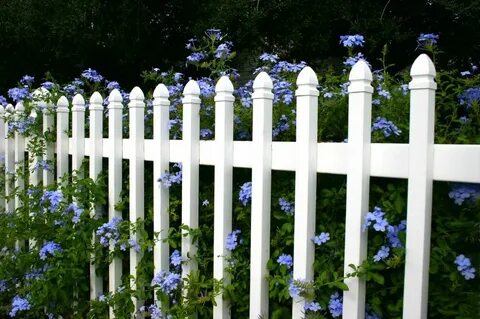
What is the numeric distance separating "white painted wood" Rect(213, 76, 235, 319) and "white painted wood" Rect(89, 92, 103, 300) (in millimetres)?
1015

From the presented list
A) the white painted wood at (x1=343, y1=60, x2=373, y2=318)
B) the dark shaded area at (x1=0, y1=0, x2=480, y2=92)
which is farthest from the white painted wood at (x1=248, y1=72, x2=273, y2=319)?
the dark shaded area at (x1=0, y1=0, x2=480, y2=92)

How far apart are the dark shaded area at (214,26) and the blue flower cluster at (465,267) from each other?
399 centimetres

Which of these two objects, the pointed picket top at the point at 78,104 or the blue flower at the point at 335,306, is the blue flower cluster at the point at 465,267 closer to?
the blue flower at the point at 335,306

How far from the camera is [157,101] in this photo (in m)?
2.37

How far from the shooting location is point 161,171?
2.37m

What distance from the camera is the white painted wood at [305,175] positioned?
1.75m

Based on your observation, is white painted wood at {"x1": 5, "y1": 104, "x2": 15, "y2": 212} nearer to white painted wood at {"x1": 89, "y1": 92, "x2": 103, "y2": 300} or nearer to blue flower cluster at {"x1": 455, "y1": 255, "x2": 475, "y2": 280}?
white painted wood at {"x1": 89, "y1": 92, "x2": 103, "y2": 300}

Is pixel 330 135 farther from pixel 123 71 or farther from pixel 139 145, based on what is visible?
pixel 123 71

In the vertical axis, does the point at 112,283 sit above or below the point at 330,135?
below

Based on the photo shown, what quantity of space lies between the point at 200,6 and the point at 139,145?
4.32 metres

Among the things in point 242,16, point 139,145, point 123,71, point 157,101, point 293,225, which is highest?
point 242,16

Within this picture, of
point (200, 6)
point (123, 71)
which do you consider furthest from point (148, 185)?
point (123, 71)

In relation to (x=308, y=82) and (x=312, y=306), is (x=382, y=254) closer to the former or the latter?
(x=312, y=306)

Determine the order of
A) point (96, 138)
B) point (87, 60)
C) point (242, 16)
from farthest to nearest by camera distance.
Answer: point (87, 60)
point (242, 16)
point (96, 138)
